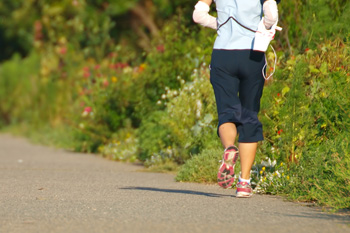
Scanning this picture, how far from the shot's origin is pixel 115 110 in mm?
13023

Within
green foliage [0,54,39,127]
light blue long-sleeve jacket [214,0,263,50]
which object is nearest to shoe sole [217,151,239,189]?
light blue long-sleeve jacket [214,0,263,50]

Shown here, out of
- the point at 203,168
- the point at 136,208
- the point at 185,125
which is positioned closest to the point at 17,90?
the point at 185,125

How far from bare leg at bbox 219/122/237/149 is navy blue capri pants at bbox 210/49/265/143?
0.14 ft

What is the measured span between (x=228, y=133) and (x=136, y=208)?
1.09 m

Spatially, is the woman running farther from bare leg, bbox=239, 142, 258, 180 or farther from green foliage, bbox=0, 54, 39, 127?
green foliage, bbox=0, 54, 39, 127

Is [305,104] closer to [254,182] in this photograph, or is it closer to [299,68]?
[299,68]

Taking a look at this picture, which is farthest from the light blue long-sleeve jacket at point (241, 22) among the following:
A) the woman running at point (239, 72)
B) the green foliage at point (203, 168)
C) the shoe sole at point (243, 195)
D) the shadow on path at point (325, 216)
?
the green foliage at point (203, 168)

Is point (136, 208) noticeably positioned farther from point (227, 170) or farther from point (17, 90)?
point (17, 90)

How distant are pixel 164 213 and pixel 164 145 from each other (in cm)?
480

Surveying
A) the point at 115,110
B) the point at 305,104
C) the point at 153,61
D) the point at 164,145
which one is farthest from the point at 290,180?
the point at 115,110

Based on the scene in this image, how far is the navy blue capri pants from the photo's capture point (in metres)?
6.45

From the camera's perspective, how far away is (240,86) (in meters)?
6.58

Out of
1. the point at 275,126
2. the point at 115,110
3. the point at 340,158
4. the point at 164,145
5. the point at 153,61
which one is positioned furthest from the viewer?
the point at 115,110

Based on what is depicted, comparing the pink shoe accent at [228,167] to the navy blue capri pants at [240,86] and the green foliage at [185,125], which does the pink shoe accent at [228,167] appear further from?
the green foliage at [185,125]
